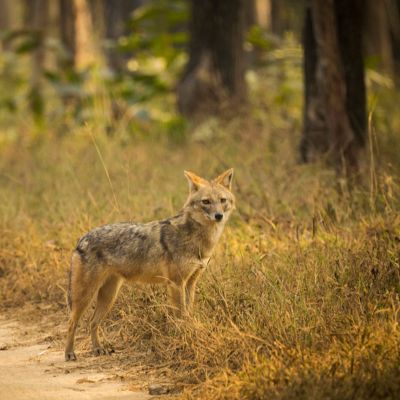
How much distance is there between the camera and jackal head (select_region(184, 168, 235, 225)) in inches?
264

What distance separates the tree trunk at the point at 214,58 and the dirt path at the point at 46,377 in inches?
337

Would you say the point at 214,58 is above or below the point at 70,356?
above

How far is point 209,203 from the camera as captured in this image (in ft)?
22.2

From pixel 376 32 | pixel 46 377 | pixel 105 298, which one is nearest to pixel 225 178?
pixel 105 298

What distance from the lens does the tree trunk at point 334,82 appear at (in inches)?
416

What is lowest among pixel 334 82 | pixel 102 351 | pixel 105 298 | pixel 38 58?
pixel 102 351

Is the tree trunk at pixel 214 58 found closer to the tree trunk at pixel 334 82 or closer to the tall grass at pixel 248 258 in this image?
the tall grass at pixel 248 258

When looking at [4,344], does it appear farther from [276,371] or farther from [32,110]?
[32,110]

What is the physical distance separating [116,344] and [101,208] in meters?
2.43

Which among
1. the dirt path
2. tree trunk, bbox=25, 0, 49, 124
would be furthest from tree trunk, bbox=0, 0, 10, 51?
the dirt path

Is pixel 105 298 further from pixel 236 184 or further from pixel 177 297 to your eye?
pixel 236 184

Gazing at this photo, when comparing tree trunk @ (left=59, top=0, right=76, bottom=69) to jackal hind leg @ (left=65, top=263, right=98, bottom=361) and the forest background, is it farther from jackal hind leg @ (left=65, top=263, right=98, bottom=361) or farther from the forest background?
jackal hind leg @ (left=65, top=263, right=98, bottom=361)

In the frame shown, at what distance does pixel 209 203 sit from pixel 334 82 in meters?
4.39

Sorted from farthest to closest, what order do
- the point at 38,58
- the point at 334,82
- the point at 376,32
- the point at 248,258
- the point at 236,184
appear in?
the point at 376,32
the point at 38,58
the point at 334,82
the point at 236,184
the point at 248,258
